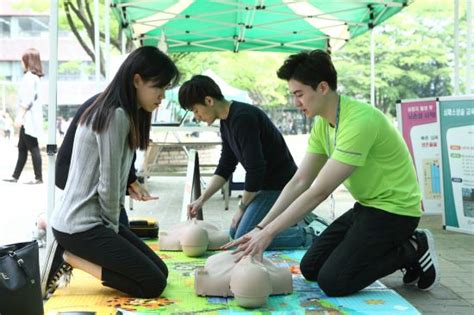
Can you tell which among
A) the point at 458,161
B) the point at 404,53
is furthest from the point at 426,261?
the point at 404,53

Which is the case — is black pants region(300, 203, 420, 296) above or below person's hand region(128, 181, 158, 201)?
below

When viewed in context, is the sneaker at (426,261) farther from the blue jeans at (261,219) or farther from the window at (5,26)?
the window at (5,26)

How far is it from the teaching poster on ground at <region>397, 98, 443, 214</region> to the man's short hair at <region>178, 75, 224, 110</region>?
3.25 metres

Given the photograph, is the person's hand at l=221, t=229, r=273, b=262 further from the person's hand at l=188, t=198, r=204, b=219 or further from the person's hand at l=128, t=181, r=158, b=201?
the person's hand at l=188, t=198, r=204, b=219

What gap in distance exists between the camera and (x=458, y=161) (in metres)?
5.43

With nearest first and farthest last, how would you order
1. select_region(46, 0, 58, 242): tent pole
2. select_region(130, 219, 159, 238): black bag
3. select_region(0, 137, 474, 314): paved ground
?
select_region(0, 137, 474, 314): paved ground → select_region(46, 0, 58, 242): tent pole → select_region(130, 219, 159, 238): black bag

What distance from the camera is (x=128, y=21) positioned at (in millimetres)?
8031

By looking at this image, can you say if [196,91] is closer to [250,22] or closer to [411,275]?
[411,275]

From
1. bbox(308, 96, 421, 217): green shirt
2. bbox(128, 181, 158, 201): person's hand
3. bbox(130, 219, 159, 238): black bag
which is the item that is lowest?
bbox(130, 219, 159, 238): black bag

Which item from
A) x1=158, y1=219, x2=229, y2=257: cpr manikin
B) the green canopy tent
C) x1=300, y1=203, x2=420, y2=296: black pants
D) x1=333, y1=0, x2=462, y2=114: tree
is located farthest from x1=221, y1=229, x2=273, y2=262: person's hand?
x1=333, y1=0, x2=462, y2=114: tree

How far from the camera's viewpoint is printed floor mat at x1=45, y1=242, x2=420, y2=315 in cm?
272

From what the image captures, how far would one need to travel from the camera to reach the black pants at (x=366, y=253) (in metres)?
2.96

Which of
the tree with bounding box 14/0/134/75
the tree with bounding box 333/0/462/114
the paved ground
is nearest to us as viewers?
the paved ground

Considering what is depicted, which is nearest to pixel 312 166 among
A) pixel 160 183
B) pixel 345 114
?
pixel 345 114
